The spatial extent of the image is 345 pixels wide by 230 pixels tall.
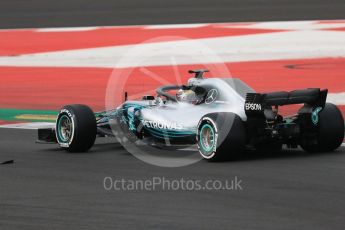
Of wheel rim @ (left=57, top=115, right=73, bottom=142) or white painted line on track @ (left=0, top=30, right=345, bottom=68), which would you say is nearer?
wheel rim @ (left=57, top=115, right=73, bottom=142)

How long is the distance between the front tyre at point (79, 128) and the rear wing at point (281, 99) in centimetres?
275

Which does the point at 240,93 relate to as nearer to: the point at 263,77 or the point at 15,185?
the point at 15,185

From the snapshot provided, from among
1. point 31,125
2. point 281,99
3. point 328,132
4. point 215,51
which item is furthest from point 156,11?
point 281,99

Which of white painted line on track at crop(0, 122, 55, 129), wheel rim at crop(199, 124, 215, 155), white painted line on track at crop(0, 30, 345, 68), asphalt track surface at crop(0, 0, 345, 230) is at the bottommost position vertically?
asphalt track surface at crop(0, 0, 345, 230)

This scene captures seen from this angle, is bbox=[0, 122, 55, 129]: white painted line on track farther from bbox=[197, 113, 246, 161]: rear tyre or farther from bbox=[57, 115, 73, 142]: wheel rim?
bbox=[197, 113, 246, 161]: rear tyre

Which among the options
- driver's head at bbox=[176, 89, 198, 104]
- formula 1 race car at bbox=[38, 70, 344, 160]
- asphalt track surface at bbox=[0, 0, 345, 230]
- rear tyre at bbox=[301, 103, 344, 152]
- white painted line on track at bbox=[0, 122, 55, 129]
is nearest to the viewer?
asphalt track surface at bbox=[0, 0, 345, 230]

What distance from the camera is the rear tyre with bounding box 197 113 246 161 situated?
1153 centimetres

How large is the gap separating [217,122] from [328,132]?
1.75m

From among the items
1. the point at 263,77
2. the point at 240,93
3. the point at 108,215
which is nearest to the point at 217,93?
the point at 240,93

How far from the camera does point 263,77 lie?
68.6 feet

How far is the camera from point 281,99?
12031 mm

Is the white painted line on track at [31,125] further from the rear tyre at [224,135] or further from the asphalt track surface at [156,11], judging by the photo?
the asphalt track surface at [156,11]

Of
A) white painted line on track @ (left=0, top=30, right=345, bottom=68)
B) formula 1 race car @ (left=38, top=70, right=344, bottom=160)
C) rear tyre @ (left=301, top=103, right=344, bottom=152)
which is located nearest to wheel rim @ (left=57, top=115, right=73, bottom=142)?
formula 1 race car @ (left=38, top=70, right=344, bottom=160)

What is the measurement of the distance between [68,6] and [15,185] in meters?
21.4
